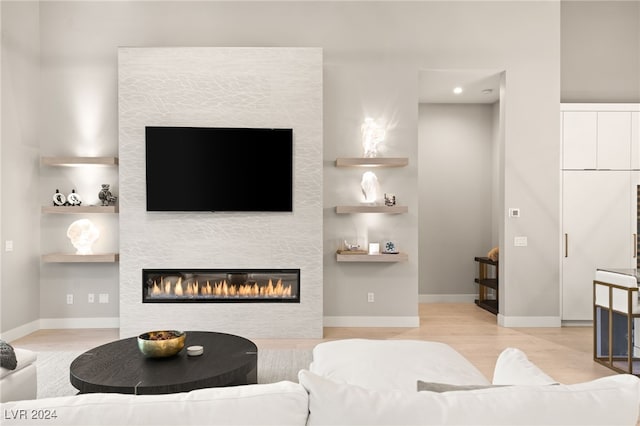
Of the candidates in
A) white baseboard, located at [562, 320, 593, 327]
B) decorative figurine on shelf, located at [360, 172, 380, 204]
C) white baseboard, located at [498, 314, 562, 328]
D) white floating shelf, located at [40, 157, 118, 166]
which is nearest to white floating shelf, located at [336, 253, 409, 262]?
decorative figurine on shelf, located at [360, 172, 380, 204]

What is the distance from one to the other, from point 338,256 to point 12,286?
10.9 ft

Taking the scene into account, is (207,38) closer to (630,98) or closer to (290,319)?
(290,319)

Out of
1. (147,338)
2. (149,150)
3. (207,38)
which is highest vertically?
(207,38)

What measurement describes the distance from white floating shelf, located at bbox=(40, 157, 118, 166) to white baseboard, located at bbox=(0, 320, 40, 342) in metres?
1.72

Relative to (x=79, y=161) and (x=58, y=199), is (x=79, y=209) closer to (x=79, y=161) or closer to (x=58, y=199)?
(x=58, y=199)

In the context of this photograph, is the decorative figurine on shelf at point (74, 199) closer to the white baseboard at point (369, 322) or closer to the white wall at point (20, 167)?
the white wall at point (20, 167)

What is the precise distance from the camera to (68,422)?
1124 millimetres

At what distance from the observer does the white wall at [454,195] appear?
685cm

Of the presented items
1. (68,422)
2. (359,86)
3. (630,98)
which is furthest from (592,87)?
(68,422)

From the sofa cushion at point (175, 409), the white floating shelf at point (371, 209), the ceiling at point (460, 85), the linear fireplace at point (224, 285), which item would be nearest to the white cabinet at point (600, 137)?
the ceiling at point (460, 85)

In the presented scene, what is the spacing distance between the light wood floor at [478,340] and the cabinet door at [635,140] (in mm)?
1964

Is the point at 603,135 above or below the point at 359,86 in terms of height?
below

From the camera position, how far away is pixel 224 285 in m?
4.94

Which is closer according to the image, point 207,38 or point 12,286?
point 12,286
